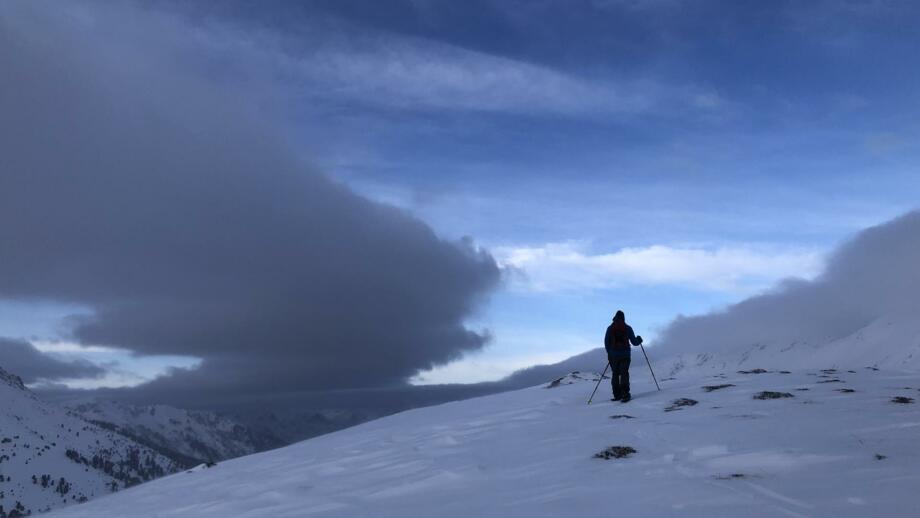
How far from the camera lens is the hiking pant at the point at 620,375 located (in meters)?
23.3

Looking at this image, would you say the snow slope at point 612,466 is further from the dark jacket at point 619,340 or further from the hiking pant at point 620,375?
the dark jacket at point 619,340

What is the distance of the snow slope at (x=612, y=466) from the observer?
10.4m

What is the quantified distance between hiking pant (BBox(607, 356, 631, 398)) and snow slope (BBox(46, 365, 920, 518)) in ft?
1.77

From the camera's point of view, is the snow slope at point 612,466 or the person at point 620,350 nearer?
the snow slope at point 612,466

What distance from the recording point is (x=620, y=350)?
23219mm

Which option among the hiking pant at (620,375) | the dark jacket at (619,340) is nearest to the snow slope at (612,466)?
the hiking pant at (620,375)

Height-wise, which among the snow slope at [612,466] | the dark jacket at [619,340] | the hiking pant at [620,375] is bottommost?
the snow slope at [612,466]

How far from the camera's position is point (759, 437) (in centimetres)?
1442

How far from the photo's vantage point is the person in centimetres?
2325

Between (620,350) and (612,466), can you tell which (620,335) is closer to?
(620,350)

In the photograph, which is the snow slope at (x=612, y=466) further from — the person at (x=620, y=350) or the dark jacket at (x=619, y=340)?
the dark jacket at (x=619, y=340)

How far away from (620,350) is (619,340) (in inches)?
15.5

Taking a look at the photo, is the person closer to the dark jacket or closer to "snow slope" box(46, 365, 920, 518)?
the dark jacket

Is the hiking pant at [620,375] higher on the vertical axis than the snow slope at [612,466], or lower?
higher
